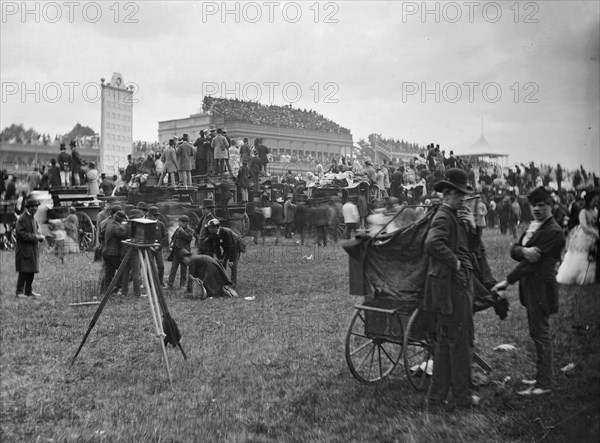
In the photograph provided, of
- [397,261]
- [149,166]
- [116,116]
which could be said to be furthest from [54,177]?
[397,261]

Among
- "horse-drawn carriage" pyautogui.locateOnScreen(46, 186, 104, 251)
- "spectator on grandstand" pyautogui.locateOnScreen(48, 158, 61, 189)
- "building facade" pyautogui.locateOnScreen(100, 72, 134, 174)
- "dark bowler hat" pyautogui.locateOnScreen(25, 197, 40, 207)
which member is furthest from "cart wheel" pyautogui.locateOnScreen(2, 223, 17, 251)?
"building facade" pyautogui.locateOnScreen(100, 72, 134, 174)

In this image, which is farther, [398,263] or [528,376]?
[398,263]

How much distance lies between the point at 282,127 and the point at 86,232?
1008 cm

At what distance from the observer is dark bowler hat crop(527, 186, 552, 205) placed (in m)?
4.26

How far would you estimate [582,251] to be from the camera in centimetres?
421

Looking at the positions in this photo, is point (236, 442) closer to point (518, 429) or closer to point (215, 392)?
point (215, 392)

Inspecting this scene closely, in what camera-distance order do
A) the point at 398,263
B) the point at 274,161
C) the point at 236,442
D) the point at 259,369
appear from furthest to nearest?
the point at 274,161 → the point at 259,369 → the point at 398,263 → the point at 236,442

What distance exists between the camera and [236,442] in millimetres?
4324

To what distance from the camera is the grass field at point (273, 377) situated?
417cm

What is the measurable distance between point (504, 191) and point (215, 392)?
2.99 metres

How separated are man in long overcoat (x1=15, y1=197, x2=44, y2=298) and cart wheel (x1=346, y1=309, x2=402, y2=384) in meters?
5.81

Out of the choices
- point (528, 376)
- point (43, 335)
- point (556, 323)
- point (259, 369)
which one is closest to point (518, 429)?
point (528, 376)

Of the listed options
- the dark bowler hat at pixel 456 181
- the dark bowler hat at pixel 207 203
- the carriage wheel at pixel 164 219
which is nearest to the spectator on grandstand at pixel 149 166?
the carriage wheel at pixel 164 219

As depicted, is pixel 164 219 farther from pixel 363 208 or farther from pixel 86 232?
pixel 86 232
